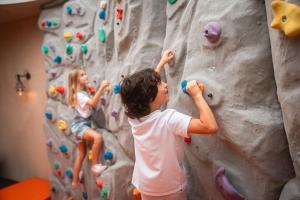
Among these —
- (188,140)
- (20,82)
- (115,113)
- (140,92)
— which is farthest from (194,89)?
(20,82)

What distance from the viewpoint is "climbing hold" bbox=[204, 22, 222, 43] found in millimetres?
1396

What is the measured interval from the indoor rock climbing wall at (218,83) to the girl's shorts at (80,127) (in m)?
0.14

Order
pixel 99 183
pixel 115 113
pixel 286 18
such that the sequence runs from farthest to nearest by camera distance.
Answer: pixel 99 183, pixel 115 113, pixel 286 18

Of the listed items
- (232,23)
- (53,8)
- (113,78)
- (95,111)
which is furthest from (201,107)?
(53,8)

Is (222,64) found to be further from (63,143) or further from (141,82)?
(63,143)

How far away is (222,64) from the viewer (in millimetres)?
1432

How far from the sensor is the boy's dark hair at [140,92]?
1394mm

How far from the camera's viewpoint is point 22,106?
416 centimetres

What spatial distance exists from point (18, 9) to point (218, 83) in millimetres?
2751

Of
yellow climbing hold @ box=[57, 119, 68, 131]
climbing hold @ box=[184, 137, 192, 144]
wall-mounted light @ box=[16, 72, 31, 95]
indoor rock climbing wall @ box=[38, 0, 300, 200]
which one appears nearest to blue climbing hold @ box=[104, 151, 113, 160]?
indoor rock climbing wall @ box=[38, 0, 300, 200]

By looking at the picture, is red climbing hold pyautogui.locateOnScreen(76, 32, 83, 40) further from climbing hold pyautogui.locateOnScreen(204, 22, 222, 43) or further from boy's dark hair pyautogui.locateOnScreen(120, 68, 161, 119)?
climbing hold pyautogui.locateOnScreen(204, 22, 222, 43)

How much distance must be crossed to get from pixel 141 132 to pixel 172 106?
37 cm

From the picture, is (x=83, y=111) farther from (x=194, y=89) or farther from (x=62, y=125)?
(x=194, y=89)

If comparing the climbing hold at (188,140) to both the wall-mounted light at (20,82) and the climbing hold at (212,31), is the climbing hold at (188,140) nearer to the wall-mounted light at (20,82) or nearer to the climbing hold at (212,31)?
the climbing hold at (212,31)
